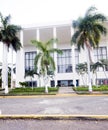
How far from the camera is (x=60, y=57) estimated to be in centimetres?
4300

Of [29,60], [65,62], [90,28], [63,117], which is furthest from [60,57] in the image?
[63,117]

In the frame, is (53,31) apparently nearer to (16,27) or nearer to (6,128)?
(16,27)

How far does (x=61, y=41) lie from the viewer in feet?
137

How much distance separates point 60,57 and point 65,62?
1647mm

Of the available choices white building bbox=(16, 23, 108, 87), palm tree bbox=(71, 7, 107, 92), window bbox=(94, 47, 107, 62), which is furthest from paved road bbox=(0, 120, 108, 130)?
window bbox=(94, 47, 107, 62)

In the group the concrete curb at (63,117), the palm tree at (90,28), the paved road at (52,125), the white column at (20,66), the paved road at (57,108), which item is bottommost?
the paved road at (57,108)

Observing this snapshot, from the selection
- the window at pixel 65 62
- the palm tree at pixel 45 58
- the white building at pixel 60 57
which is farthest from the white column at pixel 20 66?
the palm tree at pixel 45 58

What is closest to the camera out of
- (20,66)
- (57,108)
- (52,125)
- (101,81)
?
(52,125)

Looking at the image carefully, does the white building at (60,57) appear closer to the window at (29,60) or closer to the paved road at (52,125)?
the window at (29,60)

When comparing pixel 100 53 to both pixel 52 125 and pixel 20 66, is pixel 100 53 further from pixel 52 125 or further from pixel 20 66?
pixel 52 125

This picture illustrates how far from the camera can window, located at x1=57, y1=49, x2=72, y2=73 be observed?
137 feet

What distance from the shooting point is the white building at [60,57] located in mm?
37050

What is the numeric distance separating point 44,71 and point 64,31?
15176 millimetres

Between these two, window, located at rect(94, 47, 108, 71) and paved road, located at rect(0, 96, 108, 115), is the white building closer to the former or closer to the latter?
window, located at rect(94, 47, 108, 71)
